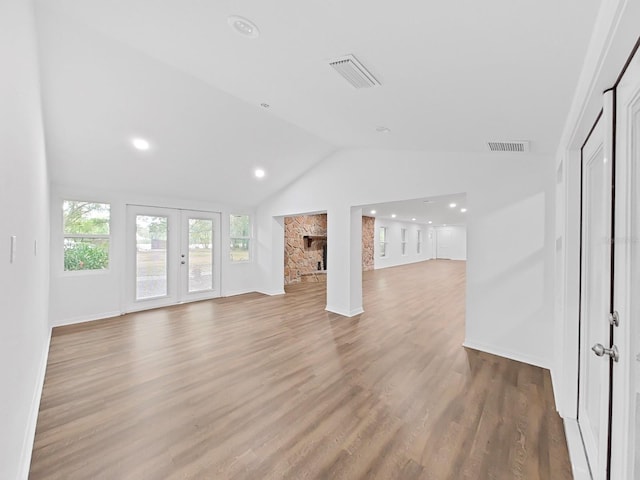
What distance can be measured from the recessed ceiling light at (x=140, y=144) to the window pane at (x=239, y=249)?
3.17m

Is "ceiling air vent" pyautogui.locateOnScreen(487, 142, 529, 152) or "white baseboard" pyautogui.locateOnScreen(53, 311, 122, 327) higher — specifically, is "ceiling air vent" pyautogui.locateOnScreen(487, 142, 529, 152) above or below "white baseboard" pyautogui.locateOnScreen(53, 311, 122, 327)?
above

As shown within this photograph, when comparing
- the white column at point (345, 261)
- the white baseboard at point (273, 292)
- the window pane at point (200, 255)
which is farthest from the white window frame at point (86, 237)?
the white column at point (345, 261)

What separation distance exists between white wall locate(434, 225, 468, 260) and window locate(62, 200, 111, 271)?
15661 millimetres

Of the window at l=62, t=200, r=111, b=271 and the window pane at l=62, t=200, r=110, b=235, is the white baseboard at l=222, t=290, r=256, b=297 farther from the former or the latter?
the window pane at l=62, t=200, r=110, b=235

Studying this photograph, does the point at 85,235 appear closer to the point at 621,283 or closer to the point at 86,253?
the point at 86,253

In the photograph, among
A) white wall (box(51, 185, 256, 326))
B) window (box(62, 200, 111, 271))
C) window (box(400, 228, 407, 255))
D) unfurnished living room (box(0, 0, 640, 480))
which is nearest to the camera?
unfurnished living room (box(0, 0, 640, 480))

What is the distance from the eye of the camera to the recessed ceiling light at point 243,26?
1588 mm

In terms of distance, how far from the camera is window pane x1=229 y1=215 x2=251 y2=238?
6725 millimetres

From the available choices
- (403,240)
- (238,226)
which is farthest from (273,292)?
(403,240)

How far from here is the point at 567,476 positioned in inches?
64.2

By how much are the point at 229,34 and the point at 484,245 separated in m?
3.30

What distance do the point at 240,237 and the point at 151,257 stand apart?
6.53ft

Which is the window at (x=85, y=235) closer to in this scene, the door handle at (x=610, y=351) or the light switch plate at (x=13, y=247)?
the light switch plate at (x=13, y=247)

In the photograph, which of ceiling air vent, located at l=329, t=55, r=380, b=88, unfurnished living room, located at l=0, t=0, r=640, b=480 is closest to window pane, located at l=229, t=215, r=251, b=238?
unfurnished living room, located at l=0, t=0, r=640, b=480
